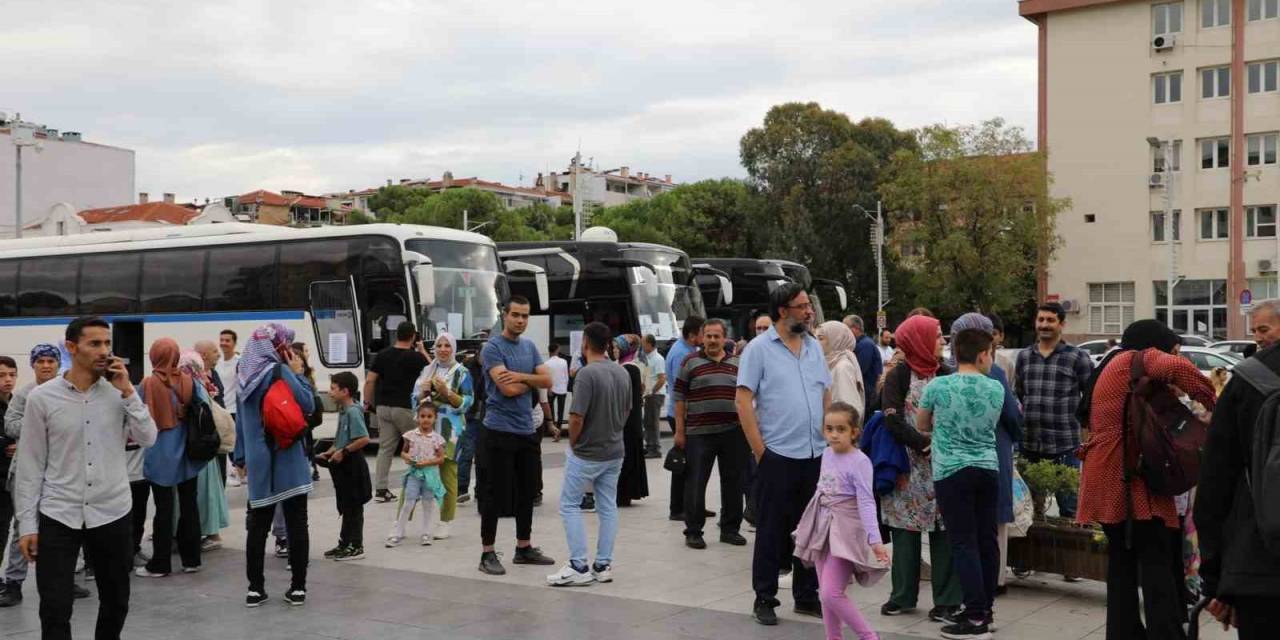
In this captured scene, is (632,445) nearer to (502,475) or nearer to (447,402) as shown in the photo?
(447,402)

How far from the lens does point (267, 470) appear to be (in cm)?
764

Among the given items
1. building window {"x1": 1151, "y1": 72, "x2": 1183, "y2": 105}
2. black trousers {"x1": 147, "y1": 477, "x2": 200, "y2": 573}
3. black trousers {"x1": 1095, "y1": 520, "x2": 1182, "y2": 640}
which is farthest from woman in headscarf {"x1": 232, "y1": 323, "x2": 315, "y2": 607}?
building window {"x1": 1151, "y1": 72, "x2": 1183, "y2": 105}

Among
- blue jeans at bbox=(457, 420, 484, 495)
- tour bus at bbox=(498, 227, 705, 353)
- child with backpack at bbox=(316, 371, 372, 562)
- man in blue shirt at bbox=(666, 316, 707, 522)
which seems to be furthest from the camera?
tour bus at bbox=(498, 227, 705, 353)

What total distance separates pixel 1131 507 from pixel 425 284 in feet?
43.0

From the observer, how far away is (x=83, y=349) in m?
5.70

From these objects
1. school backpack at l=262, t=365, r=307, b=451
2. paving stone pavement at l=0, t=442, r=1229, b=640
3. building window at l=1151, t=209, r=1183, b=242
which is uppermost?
building window at l=1151, t=209, r=1183, b=242

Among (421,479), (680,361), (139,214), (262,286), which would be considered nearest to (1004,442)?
(680,361)

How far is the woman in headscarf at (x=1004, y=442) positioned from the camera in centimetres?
693

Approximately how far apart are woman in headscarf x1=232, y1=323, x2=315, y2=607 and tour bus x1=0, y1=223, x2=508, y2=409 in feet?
32.0

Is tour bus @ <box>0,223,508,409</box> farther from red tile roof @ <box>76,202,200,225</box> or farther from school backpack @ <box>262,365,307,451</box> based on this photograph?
red tile roof @ <box>76,202,200,225</box>

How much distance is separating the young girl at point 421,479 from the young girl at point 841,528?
4285 mm

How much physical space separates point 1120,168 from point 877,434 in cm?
4621

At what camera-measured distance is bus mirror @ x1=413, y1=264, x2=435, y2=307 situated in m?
17.5

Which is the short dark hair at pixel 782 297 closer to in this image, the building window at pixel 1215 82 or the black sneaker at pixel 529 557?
the black sneaker at pixel 529 557
